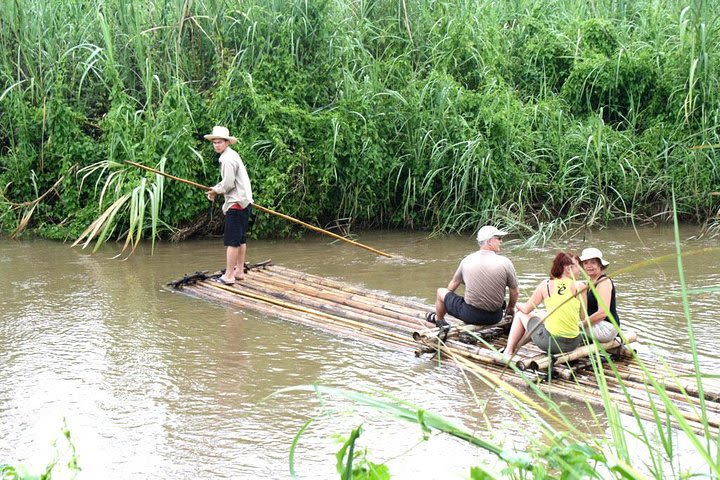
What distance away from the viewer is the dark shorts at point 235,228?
7.95 metres

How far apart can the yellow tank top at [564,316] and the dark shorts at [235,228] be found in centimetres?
326

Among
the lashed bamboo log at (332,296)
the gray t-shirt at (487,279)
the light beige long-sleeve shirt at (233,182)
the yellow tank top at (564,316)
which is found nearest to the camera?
the yellow tank top at (564,316)

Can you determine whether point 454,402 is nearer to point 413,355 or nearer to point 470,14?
point 413,355

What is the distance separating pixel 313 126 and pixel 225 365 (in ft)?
14.7

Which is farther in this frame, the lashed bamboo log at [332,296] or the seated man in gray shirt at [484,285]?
the lashed bamboo log at [332,296]

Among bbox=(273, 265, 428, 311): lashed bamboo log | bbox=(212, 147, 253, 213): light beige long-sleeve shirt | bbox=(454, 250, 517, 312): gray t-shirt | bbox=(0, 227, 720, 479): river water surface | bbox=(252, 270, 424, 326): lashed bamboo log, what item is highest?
bbox=(212, 147, 253, 213): light beige long-sleeve shirt

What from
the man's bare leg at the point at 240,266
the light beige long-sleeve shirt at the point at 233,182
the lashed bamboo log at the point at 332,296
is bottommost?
the lashed bamboo log at the point at 332,296

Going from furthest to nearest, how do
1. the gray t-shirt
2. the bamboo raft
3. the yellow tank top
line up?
the gray t-shirt
the yellow tank top
the bamboo raft

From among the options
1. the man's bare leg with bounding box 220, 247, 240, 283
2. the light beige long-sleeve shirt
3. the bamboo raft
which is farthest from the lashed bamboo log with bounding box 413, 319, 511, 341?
the light beige long-sleeve shirt

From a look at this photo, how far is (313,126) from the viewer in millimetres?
10078

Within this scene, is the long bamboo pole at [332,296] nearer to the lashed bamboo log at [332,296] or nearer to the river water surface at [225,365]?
the lashed bamboo log at [332,296]

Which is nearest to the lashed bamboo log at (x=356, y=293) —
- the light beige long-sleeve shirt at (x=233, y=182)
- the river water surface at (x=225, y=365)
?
the river water surface at (x=225, y=365)

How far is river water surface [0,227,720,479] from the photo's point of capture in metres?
4.62

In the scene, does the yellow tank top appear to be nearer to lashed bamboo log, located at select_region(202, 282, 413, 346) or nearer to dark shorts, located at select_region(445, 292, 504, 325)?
dark shorts, located at select_region(445, 292, 504, 325)
